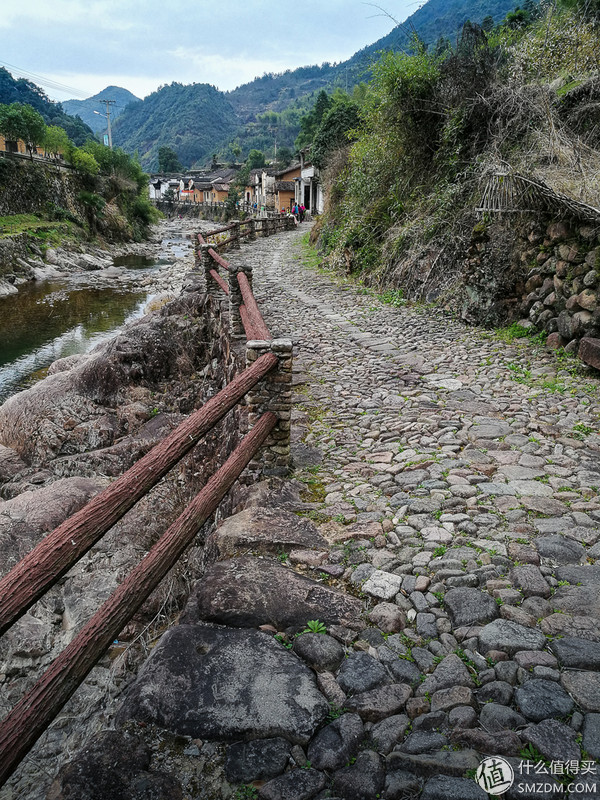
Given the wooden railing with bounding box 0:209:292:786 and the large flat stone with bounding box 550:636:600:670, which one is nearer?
the wooden railing with bounding box 0:209:292:786

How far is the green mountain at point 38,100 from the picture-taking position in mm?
74375

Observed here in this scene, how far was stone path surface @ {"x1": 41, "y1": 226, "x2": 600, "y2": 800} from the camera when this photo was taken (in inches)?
69.4

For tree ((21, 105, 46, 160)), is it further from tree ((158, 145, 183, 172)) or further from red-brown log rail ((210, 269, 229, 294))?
tree ((158, 145, 183, 172))

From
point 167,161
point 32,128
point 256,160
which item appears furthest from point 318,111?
point 167,161

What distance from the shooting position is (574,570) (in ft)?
8.75

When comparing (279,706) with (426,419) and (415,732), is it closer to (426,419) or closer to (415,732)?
(415,732)

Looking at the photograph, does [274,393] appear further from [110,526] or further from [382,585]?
[110,526]

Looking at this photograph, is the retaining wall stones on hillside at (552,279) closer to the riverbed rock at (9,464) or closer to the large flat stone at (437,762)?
the large flat stone at (437,762)

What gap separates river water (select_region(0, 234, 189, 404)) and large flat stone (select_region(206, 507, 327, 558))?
9840 millimetres

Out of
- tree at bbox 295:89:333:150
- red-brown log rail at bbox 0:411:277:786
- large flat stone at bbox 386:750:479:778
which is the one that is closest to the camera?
red-brown log rail at bbox 0:411:277:786

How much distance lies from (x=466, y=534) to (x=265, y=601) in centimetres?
132

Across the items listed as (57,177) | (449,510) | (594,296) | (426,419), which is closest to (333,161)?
(594,296)

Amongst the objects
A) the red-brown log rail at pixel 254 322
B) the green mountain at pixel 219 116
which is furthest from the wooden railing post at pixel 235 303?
the green mountain at pixel 219 116

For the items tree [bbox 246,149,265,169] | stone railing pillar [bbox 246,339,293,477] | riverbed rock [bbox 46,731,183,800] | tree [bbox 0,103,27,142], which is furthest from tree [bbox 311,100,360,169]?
tree [bbox 246,149,265,169]
